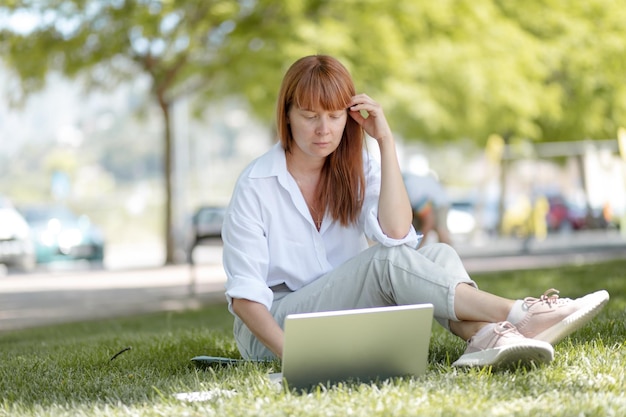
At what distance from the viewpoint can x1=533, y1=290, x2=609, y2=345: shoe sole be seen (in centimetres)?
356

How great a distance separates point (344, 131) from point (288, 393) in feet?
4.22

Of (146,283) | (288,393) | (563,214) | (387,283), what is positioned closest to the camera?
(288,393)

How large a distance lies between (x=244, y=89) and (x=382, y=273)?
13.4m

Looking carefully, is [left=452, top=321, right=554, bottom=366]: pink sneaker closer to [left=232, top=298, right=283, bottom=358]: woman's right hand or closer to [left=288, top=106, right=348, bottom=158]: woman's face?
[left=232, top=298, right=283, bottom=358]: woman's right hand

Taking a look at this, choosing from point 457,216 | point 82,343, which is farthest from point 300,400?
point 457,216

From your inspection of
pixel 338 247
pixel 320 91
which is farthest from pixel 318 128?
pixel 338 247

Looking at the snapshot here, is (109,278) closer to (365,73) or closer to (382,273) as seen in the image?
(365,73)

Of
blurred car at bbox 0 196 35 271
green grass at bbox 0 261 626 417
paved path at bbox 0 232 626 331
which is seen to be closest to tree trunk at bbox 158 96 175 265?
paved path at bbox 0 232 626 331

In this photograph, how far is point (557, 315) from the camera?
3.61 meters

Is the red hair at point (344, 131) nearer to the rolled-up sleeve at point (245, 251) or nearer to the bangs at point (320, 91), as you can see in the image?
the bangs at point (320, 91)

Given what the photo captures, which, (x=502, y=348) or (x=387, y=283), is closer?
(x=502, y=348)

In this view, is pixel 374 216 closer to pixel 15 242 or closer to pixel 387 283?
pixel 387 283

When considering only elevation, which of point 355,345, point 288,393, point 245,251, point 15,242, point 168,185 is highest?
point 245,251

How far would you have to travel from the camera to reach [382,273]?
12.4 feet
